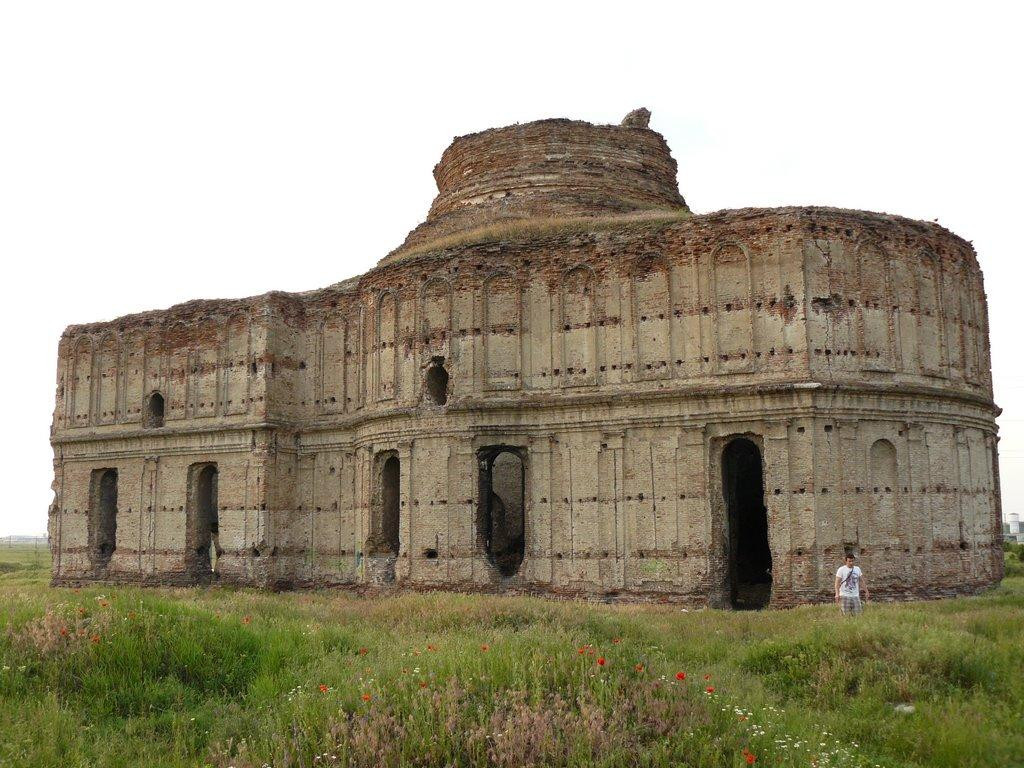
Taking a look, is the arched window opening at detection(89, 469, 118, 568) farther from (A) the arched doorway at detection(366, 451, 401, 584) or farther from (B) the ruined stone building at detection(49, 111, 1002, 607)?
(A) the arched doorway at detection(366, 451, 401, 584)

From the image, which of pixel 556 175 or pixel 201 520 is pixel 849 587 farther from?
pixel 201 520

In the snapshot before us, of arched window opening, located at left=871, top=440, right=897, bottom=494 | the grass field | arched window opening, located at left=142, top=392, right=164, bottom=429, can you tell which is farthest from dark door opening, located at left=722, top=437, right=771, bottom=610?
arched window opening, located at left=142, top=392, right=164, bottom=429

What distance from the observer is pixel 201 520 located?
25.6m

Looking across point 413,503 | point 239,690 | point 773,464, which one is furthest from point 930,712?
point 413,503

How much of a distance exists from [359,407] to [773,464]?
35.2 ft

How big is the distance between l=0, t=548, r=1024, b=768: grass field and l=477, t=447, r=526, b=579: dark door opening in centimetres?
747

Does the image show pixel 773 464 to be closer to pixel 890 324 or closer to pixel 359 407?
pixel 890 324

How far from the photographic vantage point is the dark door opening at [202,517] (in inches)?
989

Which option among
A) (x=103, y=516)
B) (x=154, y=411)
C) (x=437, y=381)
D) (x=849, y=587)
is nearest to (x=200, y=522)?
(x=154, y=411)

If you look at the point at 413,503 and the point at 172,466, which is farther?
the point at 172,466

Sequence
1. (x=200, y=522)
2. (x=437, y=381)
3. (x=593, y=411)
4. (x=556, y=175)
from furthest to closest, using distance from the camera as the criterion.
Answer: (x=556, y=175) < (x=200, y=522) < (x=437, y=381) < (x=593, y=411)

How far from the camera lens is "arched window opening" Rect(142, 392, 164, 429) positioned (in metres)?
26.5

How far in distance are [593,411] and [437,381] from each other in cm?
395

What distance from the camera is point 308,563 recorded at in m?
23.9
